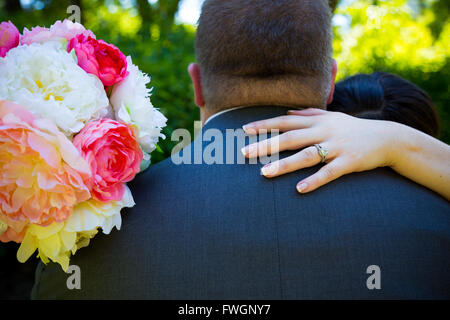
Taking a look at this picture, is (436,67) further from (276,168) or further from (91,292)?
(91,292)

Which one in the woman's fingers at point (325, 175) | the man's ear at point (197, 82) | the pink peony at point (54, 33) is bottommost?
the woman's fingers at point (325, 175)

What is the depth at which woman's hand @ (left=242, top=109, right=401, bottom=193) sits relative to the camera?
156 cm

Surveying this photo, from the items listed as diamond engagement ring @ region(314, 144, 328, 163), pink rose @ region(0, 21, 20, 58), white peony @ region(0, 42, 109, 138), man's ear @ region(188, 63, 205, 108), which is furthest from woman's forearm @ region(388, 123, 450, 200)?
pink rose @ region(0, 21, 20, 58)

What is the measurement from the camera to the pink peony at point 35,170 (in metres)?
1.25

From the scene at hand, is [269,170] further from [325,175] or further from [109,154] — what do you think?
[109,154]

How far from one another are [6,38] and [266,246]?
1.18m

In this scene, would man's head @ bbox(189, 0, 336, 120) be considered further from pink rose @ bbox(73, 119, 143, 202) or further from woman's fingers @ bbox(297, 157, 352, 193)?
pink rose @ bbox(73, 119, 143, 202)

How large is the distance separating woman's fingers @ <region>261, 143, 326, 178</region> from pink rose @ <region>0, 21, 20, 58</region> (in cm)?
101

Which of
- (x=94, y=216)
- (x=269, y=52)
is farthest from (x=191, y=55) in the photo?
(x=94, y=216)

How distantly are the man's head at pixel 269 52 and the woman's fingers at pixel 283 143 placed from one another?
212mm

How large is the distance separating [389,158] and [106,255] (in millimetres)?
1165

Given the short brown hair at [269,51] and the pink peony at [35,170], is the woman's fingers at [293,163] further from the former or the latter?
the pink peony at [35,170]

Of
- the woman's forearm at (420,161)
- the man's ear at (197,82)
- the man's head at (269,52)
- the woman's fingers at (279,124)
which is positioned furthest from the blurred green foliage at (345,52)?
the woman's forearm at (420,161)

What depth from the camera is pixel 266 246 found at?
4.75ft
